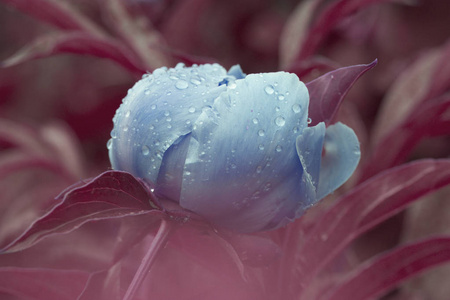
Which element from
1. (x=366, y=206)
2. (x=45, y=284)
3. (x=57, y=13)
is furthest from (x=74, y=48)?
(x=366, y=206)

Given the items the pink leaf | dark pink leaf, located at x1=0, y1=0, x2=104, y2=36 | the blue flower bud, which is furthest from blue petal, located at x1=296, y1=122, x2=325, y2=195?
dark pink leaf, located at x1=0, y1=0, x2=104, y2=36

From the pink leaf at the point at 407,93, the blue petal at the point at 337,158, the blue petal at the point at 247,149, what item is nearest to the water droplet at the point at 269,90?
the blue petal at the point at 247,149

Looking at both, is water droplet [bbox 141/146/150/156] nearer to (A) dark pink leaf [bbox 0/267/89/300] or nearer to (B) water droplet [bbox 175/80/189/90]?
(B) water droplet [bbox 175/80/189/90]

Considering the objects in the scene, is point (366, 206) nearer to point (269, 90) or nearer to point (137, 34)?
point (269, 90)

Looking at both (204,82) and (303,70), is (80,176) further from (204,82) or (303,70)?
(204,82)

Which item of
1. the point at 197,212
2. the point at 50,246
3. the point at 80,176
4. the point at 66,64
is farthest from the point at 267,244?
the point at 66,64
